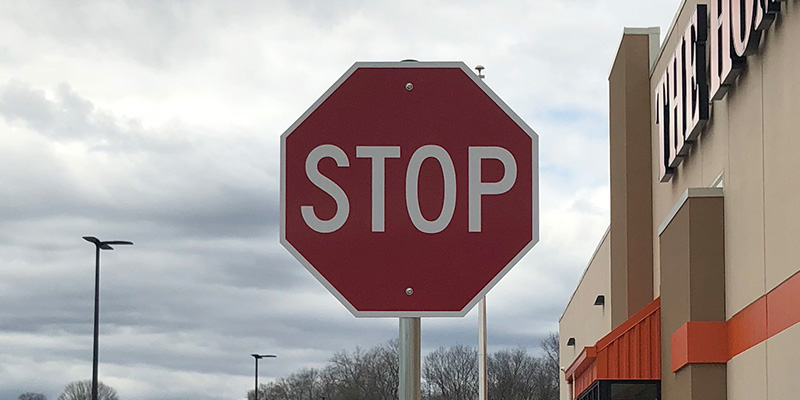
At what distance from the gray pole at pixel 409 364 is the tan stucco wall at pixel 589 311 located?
934 inches

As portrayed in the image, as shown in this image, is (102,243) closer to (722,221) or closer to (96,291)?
(96,291)

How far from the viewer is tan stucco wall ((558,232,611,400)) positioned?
1094 inches

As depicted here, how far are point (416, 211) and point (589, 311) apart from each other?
2916 cm

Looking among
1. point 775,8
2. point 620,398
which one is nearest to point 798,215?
point 775,8

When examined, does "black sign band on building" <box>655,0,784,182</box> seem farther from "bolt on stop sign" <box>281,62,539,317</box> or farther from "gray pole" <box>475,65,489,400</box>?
"gray pole" <box>475,65,489,400</box>

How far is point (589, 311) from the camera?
32.0m

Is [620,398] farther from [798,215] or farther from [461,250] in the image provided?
[461,250]

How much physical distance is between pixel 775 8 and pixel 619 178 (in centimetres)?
1275

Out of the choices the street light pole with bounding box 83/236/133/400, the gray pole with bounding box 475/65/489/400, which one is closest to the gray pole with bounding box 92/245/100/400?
the street light pole with bounding box 83/236/133/400

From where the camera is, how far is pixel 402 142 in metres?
3.50

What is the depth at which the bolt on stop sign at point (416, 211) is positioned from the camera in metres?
3.43

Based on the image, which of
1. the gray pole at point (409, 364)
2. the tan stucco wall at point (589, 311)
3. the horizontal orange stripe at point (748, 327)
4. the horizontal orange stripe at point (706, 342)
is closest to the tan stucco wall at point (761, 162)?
the horizontal orange stripe at point (748, 327)

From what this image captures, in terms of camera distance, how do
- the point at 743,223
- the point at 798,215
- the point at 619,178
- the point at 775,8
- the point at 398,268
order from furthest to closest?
the point at 619,178
the point at 743,223
the point at 775,8
the point at 798,215
the point at 398,268

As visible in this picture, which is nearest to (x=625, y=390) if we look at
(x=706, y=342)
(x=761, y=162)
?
(x=706, y=342)
